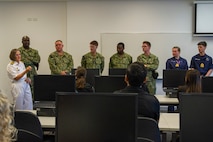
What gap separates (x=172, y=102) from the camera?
4203 millimetres

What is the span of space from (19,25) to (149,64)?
132 inches

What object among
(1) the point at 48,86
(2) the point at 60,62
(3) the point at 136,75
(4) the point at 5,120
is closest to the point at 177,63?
(2) the point at 60,62

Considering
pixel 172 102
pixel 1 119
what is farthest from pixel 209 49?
pixel 1 119

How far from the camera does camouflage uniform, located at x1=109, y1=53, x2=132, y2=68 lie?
643 centimetres

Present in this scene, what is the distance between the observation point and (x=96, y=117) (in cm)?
174

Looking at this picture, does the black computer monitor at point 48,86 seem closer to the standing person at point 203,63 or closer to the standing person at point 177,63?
the standing person at point 177,63

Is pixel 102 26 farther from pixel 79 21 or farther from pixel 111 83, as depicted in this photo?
pixel 111 83

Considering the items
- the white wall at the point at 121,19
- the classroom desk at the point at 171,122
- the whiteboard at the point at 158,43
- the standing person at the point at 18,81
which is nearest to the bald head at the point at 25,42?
the white wall at the point at 121,19

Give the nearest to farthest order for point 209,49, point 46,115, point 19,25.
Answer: point 46,115 → point 209,49 → point 19,25

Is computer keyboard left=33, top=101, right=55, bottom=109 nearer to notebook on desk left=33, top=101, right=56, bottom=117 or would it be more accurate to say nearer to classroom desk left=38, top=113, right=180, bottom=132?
notebook on desk left=33, top=101, right=56, bottom=117

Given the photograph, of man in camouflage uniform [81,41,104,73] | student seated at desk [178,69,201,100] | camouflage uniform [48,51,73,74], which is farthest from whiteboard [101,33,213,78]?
student seated at desk [178,69,201,100]

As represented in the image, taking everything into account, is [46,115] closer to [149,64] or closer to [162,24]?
[149,64]

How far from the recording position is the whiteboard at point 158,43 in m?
6.85

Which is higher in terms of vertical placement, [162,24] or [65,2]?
[65,2]
